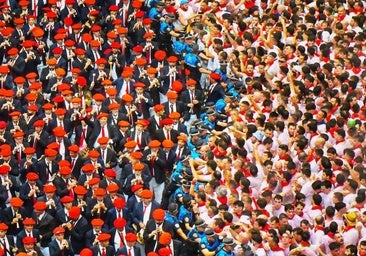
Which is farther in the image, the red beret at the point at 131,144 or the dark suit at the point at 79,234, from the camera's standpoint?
the red beret at the point at 131,144

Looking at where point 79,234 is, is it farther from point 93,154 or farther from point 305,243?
point 305,243

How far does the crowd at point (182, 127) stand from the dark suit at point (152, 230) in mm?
24

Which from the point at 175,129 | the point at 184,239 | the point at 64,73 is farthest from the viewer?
the point at 64,73

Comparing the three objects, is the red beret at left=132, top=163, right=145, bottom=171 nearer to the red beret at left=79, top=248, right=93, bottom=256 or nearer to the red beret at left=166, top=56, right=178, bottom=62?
the red beret at left=79, top=248, right=93, bottom=256

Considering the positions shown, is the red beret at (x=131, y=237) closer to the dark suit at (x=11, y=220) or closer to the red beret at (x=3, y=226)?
the red beret at (x=3, y=226)

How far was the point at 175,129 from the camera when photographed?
21.4 m

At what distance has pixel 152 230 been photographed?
18.8 m

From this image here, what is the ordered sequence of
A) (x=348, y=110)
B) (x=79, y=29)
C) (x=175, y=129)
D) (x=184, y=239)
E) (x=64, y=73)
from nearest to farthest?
1. (x=184, y=239)
2. (x=348, y=110)
3. (x=175, y=129)
4. (x=64, y=73)
5. (x=79, y=29)

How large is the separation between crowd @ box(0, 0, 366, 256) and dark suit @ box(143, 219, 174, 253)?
24 millimetres

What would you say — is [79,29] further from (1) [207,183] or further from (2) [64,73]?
(1) [207,183]

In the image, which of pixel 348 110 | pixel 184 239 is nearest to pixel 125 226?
pixel 184 239

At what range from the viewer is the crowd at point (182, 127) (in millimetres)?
18125

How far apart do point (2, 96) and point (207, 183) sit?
228 inches

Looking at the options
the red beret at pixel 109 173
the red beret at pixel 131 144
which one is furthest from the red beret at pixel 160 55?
the red beret at pixel 109 173
